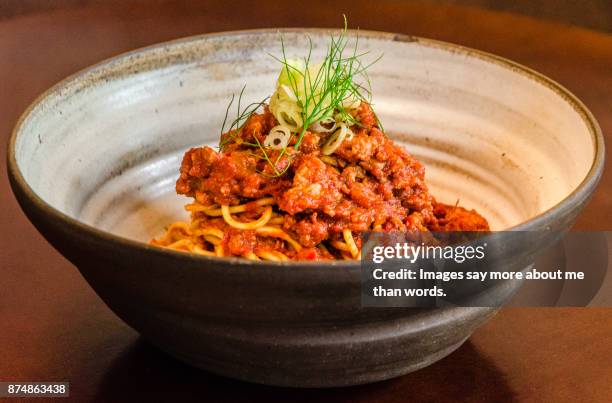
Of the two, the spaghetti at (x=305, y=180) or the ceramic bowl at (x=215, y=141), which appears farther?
the spaghetti at (x=305, y=180)

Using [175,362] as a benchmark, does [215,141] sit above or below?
above

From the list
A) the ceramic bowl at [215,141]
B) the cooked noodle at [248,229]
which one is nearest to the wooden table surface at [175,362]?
the ceramic bowl at [215,141]

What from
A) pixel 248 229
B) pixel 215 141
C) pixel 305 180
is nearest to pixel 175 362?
pixel 248 229

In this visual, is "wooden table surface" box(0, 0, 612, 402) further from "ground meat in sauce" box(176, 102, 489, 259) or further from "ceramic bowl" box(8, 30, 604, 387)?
"ground meat in sauce" box(176, 102, 489, 259)

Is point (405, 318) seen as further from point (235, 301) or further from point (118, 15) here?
point (118, 15)

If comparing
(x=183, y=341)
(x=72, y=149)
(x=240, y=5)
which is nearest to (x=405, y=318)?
(x=183, y=341)

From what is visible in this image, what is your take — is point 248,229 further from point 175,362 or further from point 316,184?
point 175,362

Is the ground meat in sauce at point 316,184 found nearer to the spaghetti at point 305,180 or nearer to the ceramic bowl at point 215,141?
the spaghetti at point 305,180
